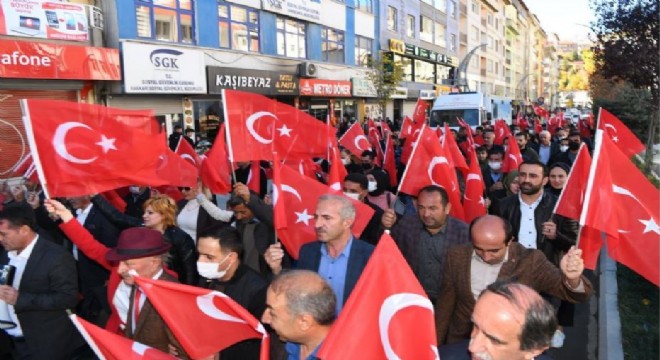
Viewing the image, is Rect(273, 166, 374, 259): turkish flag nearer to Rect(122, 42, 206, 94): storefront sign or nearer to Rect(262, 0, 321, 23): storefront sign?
Rect(122, 42, 206, 94): storefront sign

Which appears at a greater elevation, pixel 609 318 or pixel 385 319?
pixel 385 319

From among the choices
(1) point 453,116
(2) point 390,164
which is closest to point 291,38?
(1) point 453,116

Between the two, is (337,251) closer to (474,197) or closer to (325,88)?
(474,197)

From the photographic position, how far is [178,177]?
5.62m

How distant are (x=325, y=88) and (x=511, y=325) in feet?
80.1

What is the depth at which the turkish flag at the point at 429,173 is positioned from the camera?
5910 mm

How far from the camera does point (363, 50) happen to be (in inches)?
1238

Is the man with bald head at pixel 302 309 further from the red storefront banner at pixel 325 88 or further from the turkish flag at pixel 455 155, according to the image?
the red storefront banner at pixel 325 88

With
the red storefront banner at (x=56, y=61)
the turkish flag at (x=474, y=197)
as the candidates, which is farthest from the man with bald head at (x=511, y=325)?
the red storefront banner at (x=56, y=61)

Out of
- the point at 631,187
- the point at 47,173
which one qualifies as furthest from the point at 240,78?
the point at 631,187

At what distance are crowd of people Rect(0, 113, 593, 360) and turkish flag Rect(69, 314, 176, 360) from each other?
0.27 m

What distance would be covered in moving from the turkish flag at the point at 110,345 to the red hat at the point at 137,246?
65cm

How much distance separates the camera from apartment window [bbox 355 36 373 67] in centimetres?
3072

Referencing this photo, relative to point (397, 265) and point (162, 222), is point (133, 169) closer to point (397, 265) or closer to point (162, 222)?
point (162, 222)
